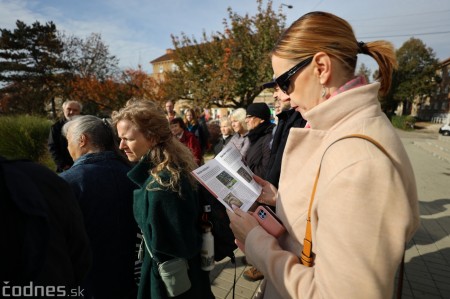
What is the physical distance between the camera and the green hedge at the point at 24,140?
8.73 meters

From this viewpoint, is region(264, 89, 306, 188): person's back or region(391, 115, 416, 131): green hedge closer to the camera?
region(264, 89, 306, 188): person's back

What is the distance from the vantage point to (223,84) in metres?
16.6

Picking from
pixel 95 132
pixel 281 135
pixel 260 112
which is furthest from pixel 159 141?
pixel 260 112

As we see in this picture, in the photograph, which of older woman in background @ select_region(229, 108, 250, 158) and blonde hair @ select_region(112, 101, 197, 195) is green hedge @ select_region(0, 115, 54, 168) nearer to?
older woman in background @ select_region(229, 108, 250, 158)

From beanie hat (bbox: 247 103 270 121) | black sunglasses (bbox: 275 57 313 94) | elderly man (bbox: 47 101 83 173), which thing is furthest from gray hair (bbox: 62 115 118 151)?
elderly man (bbox: 47 101 83 173)

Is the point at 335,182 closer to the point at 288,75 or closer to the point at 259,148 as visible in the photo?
the point at 288,75

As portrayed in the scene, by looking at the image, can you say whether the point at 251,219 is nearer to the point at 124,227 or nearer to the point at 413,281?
the point at 124,227

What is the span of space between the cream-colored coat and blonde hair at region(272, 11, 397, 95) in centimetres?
18

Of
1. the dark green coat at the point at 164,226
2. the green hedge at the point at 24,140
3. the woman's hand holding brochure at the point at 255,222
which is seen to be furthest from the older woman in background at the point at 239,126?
the green hedge at the point at 24,140

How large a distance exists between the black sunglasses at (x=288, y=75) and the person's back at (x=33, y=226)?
971mm

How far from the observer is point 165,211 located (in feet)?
5.95

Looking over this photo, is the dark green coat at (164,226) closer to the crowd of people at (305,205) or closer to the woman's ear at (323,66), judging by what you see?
the crowd of people at (305,205)

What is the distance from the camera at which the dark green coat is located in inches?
70.7

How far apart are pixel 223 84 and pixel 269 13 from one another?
5439 mm
